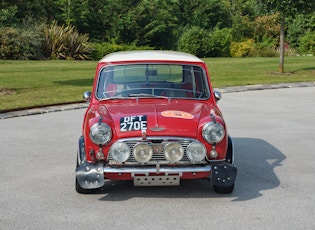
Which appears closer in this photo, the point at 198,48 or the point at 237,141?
the point at 237,141

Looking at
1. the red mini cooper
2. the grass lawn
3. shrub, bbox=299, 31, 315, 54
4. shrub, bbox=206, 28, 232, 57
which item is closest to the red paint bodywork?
the red mini cooper

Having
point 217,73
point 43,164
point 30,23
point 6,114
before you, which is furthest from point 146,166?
point 30,23

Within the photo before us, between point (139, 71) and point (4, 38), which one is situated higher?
point (139, 71)

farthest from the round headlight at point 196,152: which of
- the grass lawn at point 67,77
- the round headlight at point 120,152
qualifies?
the grass lawn at point 67,77

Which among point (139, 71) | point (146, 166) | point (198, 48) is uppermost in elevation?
point (139, 71)

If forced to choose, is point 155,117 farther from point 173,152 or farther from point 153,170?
point 153,170

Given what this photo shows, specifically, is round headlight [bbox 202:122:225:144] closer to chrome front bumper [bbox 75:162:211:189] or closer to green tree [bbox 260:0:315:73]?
chrome front bumper [bbox 75:162:211:189]

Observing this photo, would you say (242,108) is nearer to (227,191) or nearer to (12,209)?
(227,191)

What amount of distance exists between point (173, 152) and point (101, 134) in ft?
2.63

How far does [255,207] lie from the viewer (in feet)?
21.6

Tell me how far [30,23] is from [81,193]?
2744cm

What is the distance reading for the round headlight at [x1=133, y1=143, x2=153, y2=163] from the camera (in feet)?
22.0

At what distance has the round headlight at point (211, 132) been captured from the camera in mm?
6855

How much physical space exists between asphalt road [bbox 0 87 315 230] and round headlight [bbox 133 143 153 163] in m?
0.47
